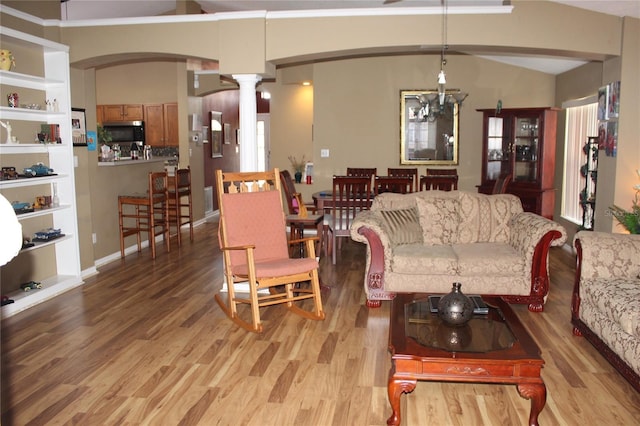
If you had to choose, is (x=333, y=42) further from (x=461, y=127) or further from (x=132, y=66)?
(x=132, y=66)

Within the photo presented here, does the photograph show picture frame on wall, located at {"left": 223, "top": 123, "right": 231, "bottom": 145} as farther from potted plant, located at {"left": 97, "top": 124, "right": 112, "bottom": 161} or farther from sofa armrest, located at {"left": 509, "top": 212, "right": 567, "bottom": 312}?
sofa armrest, located at {"left": 509, "top": 212, "right": 567, "bottom": 312}

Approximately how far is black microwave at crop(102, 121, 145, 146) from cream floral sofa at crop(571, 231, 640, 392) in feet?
24.3

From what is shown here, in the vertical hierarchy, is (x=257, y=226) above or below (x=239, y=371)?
above

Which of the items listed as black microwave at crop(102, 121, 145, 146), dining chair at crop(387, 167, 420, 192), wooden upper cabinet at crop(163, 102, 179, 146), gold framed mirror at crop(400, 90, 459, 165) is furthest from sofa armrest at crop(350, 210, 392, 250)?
black microwave at crop(102, 121, 145, 146)

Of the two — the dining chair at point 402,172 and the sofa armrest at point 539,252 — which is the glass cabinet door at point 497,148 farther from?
the sofa armrest at point 539,252

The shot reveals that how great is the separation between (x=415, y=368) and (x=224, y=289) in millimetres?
2857

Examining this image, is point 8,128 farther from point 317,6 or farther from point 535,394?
point 535,394

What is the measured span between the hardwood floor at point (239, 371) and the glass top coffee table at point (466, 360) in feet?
0.74

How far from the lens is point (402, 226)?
196 inches

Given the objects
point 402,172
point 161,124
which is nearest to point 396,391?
point 402,172

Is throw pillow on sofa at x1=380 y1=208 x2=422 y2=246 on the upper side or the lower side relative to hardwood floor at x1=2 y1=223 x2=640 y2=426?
upper

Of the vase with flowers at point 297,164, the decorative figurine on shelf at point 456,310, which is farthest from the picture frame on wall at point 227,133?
the decorative figurine on shelf at point 456,310

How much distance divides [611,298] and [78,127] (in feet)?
16.2

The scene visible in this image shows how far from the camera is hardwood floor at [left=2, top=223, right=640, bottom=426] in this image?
291cm
